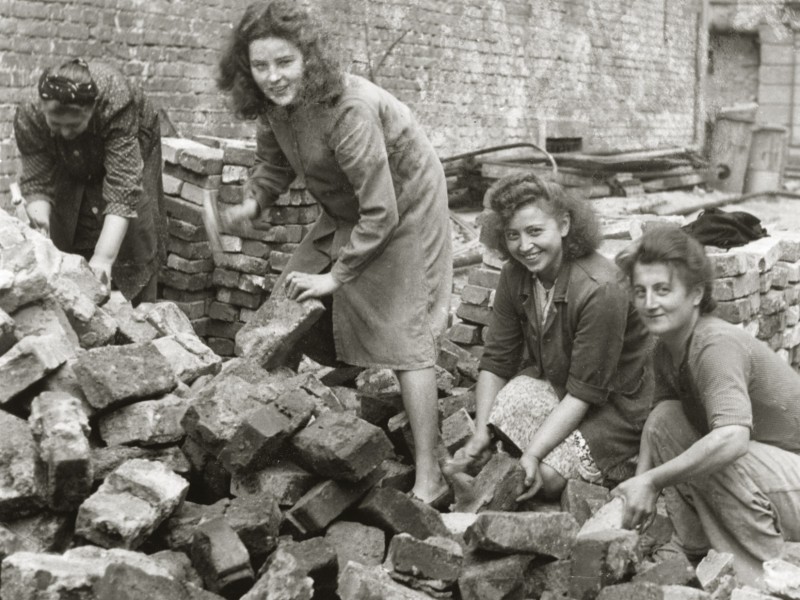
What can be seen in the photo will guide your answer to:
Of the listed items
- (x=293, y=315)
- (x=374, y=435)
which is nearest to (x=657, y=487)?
(x=374, y=435)

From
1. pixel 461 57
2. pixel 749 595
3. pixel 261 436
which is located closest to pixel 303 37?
pixel 261 436

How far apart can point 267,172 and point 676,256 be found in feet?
5.53

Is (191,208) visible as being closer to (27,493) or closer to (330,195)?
(330,195)

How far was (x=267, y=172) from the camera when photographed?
4.12 metres

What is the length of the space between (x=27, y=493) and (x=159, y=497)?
1.28ft

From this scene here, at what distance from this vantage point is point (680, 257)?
3.30m

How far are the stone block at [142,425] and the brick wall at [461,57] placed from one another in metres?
3.87

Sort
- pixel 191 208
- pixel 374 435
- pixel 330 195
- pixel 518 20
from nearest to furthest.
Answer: pixel 374 435 < pixel 330 195 < pixel 191 208 < pixel 518 20

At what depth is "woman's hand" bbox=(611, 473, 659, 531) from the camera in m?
3.18

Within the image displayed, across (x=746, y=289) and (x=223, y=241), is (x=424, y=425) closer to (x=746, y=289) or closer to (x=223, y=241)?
(x=746, y=289)

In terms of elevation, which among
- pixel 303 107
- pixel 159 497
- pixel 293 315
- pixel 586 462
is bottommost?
pixel 586 462

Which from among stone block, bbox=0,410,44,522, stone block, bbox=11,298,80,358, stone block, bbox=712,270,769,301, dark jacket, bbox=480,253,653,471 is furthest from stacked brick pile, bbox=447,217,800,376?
stone block, bbox=0,410,44,522

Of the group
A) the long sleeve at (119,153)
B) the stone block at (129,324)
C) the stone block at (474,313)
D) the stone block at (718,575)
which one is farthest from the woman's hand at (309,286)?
the stone block at (474,313)

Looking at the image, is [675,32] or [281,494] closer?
[281,494]
